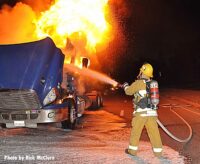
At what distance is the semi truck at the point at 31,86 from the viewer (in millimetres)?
9945

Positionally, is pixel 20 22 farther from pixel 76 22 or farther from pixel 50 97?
pixel 50 97

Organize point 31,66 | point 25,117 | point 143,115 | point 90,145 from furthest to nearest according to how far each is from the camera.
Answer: point 31,66, point 25,117, point 90,145, point 143,115

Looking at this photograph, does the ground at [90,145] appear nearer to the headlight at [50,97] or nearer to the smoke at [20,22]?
the headlight at [50,97]

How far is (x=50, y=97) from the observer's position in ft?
33.9

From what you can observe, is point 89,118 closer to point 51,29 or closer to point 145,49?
point 51,29

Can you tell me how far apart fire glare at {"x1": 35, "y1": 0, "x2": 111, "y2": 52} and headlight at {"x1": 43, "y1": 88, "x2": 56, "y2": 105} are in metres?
5.33

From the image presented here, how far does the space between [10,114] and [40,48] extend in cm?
185

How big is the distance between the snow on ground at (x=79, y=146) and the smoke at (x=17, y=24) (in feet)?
22.0

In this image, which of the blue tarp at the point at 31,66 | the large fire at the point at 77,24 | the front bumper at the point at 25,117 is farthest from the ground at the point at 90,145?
the large fire at the point at 77,24

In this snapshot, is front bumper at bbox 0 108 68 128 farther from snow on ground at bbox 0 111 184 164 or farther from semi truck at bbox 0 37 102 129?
snow on ground at bbox 0 111 184 164

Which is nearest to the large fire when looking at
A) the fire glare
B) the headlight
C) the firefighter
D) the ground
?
the fire glare

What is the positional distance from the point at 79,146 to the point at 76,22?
990 cm

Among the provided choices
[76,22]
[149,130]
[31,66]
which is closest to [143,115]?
[149,130]

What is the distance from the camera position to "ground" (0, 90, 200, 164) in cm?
775
